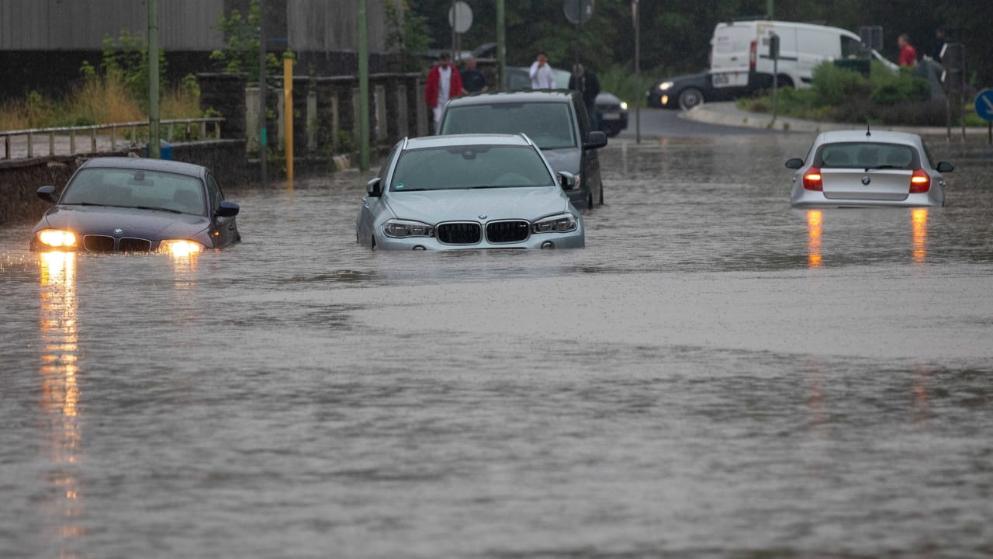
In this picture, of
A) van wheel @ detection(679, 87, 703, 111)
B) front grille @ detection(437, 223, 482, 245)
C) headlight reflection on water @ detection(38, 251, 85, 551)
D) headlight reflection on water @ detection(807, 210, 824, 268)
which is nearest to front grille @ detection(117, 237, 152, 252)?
headlight reflection on water @ detection(38, 251, 85, 551)

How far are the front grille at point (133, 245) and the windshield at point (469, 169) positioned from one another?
2222 mm

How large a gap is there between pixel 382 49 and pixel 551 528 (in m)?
52.1

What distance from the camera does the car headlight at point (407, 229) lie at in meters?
21.2

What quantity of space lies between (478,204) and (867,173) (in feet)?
28.5

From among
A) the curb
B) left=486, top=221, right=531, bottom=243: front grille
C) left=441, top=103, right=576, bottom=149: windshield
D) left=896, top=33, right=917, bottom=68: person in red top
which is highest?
left=896, top=33, right=917, bottom=68: person in red top

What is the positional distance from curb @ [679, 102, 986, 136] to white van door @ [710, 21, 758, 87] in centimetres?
87

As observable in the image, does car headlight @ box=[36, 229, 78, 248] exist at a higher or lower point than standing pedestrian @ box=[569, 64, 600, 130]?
lower

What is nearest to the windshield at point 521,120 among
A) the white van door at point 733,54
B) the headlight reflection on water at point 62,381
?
the headlight reflection on water at point 62,381

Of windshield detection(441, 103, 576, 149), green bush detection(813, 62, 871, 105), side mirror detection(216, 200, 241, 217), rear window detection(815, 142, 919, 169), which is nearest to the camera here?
side mirror detection(216, 200, 241, 217)

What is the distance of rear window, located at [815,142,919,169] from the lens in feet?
95.7

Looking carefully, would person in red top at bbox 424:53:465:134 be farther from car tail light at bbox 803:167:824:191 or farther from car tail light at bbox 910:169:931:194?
car tail light at bbox 910:169:931:194

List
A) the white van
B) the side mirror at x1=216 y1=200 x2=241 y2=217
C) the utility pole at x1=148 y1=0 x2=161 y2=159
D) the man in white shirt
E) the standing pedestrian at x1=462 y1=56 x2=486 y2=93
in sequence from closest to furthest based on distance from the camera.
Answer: the side mirror at x1=216 y1=200 x2=241 y2=217 → the utility pole at x1=148 y1=0 x2=161 y2=159 → the man in white shirt → the standing pedestrian at x1=462 y1=56 x2=486 y2=93 → the white van

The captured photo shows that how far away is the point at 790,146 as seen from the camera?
171 feet

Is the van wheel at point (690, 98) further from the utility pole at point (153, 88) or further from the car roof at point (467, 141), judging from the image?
the car roof at point (467, 141)
